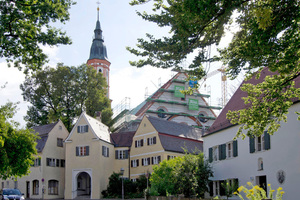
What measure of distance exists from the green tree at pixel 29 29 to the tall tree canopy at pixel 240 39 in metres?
3.96

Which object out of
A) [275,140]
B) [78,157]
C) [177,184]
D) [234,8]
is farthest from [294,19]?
[78,157]

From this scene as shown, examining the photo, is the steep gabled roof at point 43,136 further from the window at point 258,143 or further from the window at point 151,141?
the window at point 258,143

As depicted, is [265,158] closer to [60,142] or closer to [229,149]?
[229,149]

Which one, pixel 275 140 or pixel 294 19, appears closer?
pixel 294 19

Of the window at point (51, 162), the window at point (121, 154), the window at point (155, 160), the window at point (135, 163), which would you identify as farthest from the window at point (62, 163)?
the window at point (155, 160)

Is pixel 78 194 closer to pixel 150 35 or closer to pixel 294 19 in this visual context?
pixel 150 35

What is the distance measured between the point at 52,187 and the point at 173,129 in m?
17.1

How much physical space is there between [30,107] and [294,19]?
5569cm

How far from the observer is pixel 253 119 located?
16.9 metres

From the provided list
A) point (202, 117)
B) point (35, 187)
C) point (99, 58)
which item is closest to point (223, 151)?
point (35, 187)

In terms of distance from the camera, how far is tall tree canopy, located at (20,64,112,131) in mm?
62812

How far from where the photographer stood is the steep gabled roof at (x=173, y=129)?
49844mm

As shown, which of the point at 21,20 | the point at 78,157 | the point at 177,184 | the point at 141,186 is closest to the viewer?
the point at 21,20

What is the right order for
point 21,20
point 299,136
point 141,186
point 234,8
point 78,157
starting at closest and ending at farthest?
point 234,8 < point 21,20 < point 299,136 < point 141,186 < point 78,157
